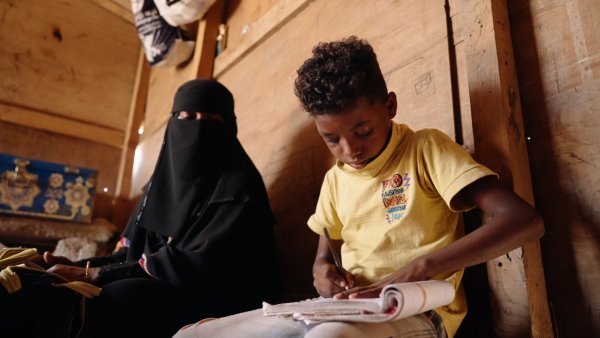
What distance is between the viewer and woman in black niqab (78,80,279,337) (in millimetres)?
1285

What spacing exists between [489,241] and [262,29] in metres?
1.80

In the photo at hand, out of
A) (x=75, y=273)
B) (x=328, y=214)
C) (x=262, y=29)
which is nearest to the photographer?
(x=328, y=214)

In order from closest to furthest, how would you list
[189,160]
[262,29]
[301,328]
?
[301,328] → [189,160] → [262,29]

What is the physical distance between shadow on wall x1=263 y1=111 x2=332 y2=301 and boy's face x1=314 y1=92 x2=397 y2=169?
1.90ft

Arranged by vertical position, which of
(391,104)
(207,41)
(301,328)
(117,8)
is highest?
(117,8)

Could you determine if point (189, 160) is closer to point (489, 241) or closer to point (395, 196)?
point (395, 196)

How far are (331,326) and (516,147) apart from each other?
0.68m

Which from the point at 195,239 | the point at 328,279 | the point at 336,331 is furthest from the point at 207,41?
the point at 336,331

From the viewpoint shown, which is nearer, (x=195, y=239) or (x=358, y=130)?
(x=358, y=130)

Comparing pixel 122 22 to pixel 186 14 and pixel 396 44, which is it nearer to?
pixel 186 14

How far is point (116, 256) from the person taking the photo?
197 centimetres

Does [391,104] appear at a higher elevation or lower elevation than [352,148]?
higher

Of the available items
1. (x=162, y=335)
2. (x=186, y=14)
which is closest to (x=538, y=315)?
(x=162, y=335)

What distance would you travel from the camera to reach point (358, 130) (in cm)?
99
